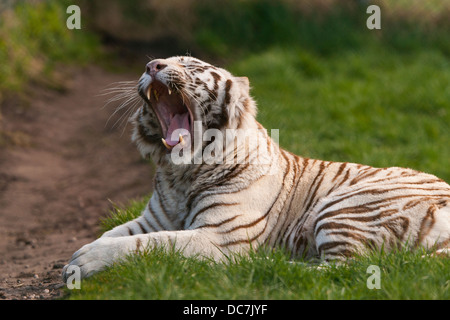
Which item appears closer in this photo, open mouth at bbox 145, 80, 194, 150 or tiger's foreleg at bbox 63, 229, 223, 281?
tiger's foreleg at bbox 63, 229, 223, 281

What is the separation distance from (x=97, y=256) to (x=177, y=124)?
103 cm

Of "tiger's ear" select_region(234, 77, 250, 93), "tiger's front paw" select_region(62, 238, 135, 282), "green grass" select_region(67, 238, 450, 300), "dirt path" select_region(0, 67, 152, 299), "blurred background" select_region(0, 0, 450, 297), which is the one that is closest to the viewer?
"green grass" select_region(67, 238, 450, 300)

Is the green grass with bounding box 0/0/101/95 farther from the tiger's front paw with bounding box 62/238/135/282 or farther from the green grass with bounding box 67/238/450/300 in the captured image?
the green grass with bounding box 67/238/450/300

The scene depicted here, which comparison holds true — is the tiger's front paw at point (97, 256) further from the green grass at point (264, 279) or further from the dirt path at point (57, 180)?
the dirt path at point (57, 180)

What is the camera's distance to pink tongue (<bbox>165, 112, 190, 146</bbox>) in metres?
4.12

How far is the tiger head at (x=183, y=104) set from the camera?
4117mm

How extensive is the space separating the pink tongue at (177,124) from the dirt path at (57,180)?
1095 mm

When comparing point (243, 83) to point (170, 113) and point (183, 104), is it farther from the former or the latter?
point (170, 113)

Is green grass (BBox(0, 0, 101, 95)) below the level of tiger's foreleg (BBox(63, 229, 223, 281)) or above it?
above

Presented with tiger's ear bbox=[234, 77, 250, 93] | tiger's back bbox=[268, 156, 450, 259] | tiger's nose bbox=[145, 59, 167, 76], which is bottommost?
tiger's back bbox=[268, 156, 450, 259]

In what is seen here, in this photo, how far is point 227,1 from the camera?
11000mm

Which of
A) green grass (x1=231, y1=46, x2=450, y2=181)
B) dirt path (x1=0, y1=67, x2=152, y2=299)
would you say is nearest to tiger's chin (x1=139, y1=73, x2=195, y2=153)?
dirt path (x1=0, y1=67, x2=152, y2=299)

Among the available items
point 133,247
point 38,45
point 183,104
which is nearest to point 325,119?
point 183,104
